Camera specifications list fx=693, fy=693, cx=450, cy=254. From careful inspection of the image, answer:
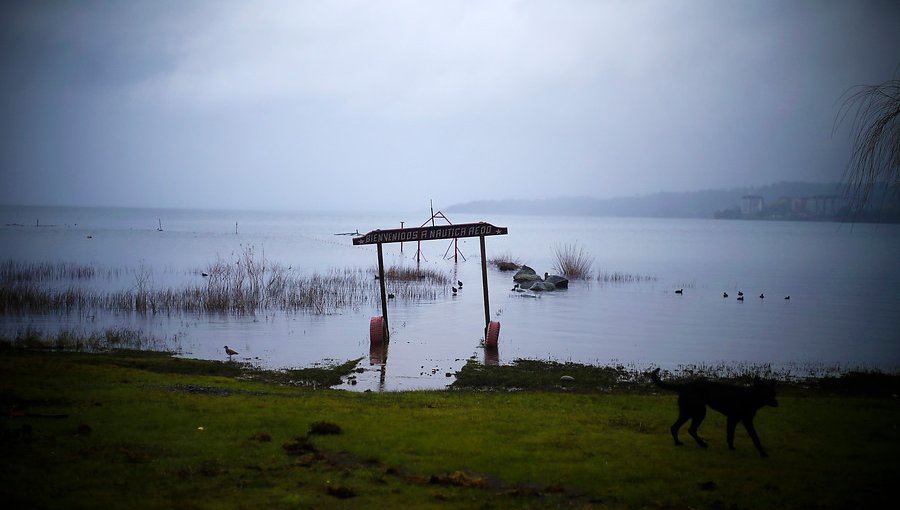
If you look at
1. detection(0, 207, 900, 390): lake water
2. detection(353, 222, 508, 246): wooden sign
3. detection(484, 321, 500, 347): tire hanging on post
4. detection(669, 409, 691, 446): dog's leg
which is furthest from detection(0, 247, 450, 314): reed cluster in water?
detection(669, 409, 691, 446): dog's leg

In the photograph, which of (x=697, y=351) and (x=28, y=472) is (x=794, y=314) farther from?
(x=28, y=472)

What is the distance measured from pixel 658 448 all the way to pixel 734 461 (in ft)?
3.56

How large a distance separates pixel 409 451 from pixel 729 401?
4.78 m

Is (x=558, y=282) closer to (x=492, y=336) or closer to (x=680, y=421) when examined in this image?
(x=492, y=336)

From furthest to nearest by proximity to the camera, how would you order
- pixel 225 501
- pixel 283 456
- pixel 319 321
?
pixel 319 321, pixel 283 456, pixel 225 501

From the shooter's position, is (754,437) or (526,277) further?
(526,277)

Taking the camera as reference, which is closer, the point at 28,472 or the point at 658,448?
the point at 28,472

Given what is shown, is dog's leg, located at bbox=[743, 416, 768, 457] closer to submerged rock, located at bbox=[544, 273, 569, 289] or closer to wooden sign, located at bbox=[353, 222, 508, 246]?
wooden sign, located at bbox=[353, 222, 508, 246]

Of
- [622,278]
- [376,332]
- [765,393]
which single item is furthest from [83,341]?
[622,278]

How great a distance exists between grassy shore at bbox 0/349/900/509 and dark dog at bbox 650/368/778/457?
0.38 m

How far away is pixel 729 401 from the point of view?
10.2m

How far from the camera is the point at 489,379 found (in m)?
18.4

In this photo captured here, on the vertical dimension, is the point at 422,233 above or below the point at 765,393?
above

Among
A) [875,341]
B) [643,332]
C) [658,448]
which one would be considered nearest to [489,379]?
[658,448]
